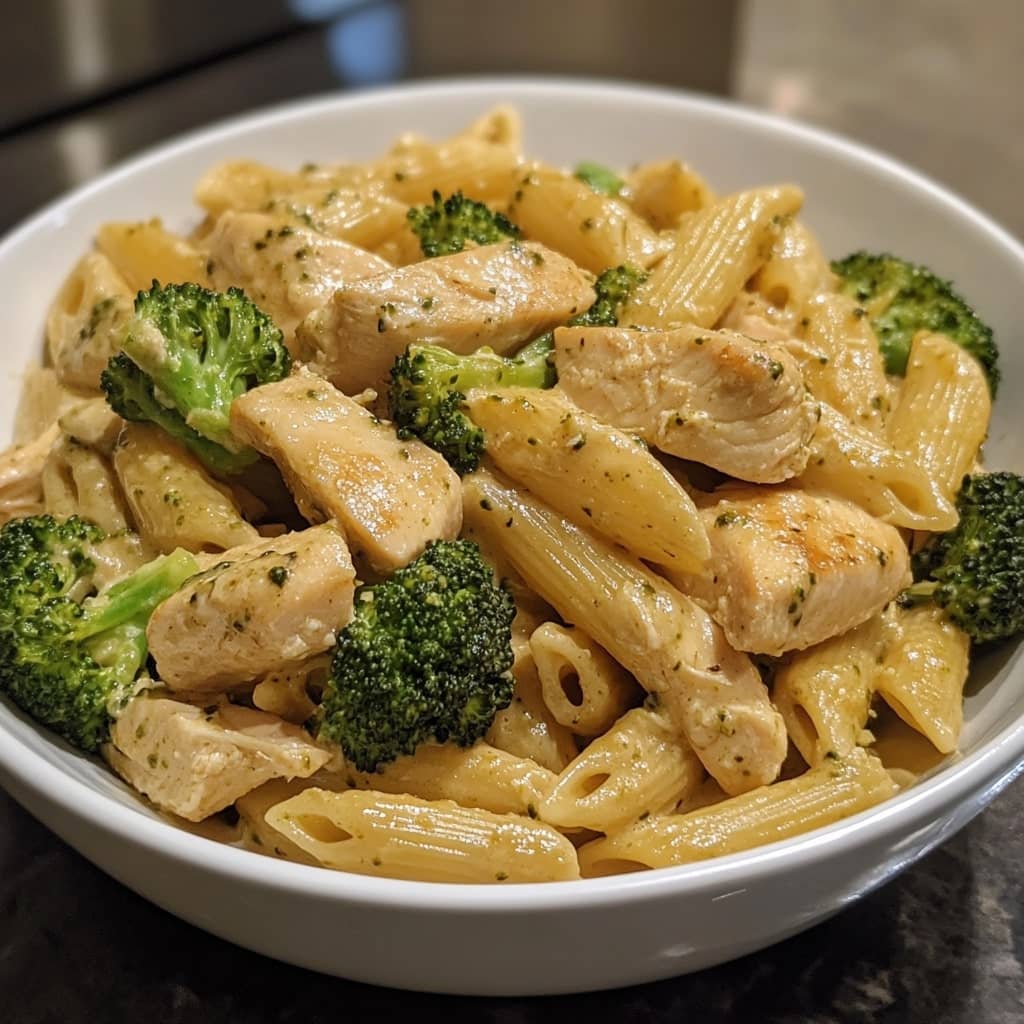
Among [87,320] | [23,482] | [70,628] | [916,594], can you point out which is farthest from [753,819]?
[87,320]

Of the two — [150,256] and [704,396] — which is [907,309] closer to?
[704,396]

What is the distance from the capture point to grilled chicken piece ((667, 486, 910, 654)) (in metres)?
1.48

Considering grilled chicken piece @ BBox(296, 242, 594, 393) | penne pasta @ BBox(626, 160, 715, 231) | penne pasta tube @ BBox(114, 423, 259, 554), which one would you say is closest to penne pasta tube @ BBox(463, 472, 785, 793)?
grilled chicken piece @ BBox(296, 242, 594, 393)

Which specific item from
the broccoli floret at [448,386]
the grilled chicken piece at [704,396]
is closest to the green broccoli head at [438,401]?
the broccoli floret at [448,386]

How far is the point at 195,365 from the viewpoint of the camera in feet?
5.36

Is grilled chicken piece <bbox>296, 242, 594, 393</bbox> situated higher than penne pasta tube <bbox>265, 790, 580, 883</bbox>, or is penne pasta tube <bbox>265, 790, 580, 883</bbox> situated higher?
grilled chicken piece <bbox>296, 242, 594, 393</bbox>

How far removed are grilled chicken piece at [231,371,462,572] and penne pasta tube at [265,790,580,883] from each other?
308mm

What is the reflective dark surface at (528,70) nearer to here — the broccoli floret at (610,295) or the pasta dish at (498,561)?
the pasta dish at (498,561)

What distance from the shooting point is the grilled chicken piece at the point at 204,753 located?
1.40 metres

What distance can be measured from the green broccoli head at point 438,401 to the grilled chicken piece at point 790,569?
0.33 meters

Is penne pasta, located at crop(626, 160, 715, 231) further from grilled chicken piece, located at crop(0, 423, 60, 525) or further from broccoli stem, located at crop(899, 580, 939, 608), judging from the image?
grilled chicken piece, located at crop(0, 423, 60, 525)

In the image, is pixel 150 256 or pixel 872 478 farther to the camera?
pixel 150 256

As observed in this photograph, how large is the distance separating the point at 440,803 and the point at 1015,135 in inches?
169

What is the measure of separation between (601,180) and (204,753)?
141 cm
